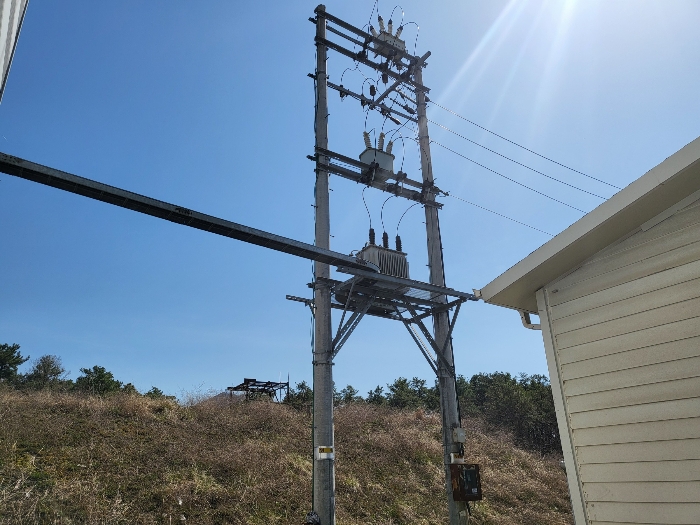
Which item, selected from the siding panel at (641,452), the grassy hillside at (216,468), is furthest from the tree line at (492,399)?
the siding panel at (641,452)

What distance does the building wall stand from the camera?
170 inches

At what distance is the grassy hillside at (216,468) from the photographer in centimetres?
1024

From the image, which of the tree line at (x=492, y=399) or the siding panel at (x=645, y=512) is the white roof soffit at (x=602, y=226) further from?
the tree line at (x=492, y=399)

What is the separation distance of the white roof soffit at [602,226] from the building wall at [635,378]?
6.1 inches

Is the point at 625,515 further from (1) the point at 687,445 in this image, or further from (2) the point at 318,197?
(2) the point at 318,197

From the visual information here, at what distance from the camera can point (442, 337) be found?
11172 mm

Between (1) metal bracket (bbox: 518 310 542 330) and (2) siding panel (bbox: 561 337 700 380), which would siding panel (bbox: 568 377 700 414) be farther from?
(1) metal bracket (bbox: 518 310 542 330)

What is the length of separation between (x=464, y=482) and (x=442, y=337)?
10.5ft

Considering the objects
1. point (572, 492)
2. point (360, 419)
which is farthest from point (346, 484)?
point (572, 492)

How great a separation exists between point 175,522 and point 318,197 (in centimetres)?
741

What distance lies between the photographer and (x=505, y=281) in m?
5.90

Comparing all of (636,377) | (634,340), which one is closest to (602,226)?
(634,340)

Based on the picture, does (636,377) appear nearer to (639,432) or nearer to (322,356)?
(639,432)

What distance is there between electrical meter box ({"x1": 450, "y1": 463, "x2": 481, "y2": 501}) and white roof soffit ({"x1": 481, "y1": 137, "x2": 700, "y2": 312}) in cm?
454
